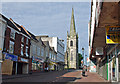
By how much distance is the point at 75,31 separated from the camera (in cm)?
13175

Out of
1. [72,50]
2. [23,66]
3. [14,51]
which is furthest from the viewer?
[72,50]

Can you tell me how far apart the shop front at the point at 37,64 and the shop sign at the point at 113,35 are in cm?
3503

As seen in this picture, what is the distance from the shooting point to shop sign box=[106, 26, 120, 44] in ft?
31.1

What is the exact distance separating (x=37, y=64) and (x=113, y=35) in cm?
3870

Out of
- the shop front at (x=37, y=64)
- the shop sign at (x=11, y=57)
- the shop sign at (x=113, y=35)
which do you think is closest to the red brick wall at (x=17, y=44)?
the shop sign at (x=11, y=57)

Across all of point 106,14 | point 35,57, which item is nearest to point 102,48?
point 106,14

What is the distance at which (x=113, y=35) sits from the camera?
379 inches

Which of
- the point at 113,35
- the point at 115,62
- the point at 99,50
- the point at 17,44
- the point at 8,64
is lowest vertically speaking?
the point at 8,64

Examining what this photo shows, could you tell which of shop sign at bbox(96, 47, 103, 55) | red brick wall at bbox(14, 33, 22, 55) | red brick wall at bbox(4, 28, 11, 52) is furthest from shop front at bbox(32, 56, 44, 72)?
shop sign at bbox(96, 47, 103, 55)

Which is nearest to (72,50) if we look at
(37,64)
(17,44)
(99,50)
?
(37,64)

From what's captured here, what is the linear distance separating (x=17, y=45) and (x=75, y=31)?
328 feet

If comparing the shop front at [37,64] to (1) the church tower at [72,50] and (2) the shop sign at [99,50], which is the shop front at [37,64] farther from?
(1) the church tower at [72,50]

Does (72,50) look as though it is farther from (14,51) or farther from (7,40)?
(7,40)

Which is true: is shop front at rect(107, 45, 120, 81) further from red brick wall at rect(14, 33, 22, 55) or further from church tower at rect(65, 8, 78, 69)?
church tower at rect(65, 8, 78, 69)
